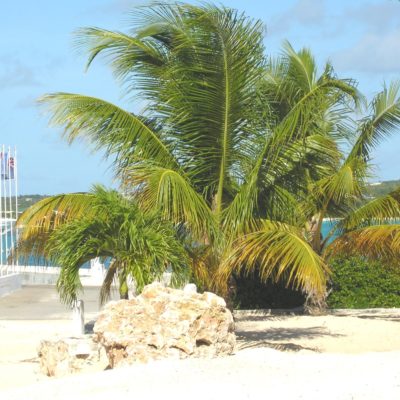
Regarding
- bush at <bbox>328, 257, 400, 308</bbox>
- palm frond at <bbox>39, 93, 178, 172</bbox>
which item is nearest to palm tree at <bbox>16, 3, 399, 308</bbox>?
palm frond at <bbox>39, 93, 178, 172</bbox>

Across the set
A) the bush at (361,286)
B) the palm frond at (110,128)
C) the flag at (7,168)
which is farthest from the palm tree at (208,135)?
the flag at (7,168)

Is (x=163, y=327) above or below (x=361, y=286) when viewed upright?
below

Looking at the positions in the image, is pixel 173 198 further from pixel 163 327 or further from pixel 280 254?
pixel 163 327

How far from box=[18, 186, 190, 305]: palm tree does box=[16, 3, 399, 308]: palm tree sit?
67cm

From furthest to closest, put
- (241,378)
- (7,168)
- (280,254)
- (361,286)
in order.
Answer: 1. (7,168)
2. (361,286)
3. (280,254)
4. (241,378)

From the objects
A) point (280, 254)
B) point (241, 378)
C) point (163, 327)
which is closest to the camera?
point (241, 378)

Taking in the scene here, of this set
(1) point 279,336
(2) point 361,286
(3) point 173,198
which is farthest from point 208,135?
(2) point 361,286

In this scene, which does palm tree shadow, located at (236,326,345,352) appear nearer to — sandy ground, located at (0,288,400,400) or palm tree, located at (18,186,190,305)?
sandy ground, located at (0,288,400,400)

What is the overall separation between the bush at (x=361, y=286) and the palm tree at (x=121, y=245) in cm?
751

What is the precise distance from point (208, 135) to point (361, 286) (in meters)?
7.28

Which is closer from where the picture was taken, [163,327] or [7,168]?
[163,327]

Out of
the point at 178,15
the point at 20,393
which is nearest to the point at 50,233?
the point at 178,15

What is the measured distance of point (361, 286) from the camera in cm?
1906

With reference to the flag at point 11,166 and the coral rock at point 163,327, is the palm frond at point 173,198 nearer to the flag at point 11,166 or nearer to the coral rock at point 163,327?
the coral rock at point 163,327
